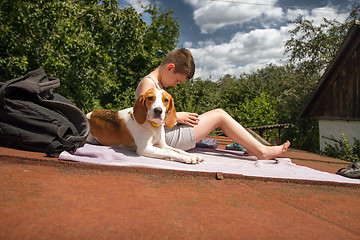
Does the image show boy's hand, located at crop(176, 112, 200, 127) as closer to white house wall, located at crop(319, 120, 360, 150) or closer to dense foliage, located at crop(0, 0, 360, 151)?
dense foliage, located at crop(0, 0, 360, 151)

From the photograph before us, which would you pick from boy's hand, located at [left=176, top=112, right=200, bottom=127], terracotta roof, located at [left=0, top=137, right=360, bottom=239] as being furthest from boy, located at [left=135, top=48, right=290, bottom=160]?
terracotta roof, located at [left=0, top=137, right=360, bottom=239]

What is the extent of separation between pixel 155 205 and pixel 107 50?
981 centimetres

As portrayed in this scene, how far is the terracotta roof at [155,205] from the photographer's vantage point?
32.6 inches

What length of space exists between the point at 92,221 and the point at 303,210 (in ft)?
3.04

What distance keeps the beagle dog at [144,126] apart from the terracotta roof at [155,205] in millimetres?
678

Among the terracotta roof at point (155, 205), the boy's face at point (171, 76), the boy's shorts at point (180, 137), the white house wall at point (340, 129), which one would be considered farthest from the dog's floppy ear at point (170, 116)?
the white house wall at point (340, 129)

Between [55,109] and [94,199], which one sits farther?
[55,109]

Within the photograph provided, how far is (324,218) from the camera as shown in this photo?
107cm

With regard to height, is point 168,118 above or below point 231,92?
below

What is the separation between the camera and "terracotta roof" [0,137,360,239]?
827 mm

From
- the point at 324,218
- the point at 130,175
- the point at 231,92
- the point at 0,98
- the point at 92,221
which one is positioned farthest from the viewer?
the point at 231,92

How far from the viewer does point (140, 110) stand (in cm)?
240

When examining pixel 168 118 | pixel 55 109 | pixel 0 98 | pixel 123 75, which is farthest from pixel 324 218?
pixel 123 75

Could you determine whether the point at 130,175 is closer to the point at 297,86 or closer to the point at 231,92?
the point at 297,86
